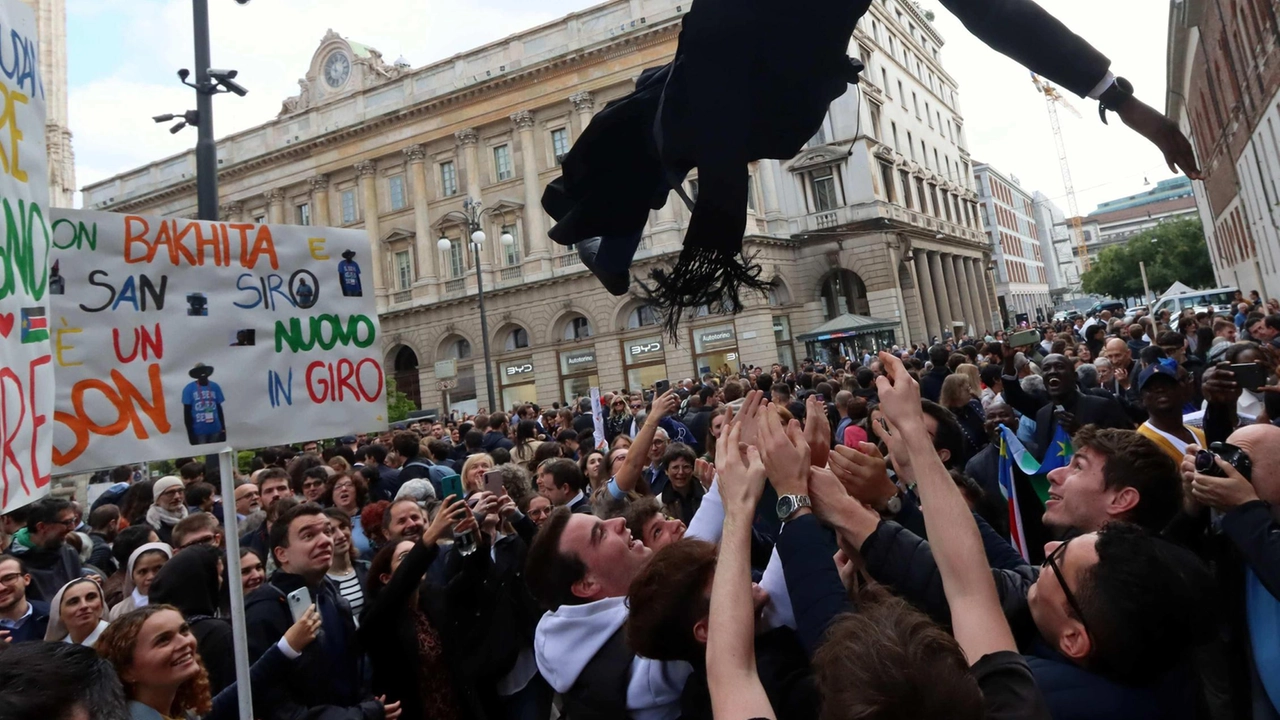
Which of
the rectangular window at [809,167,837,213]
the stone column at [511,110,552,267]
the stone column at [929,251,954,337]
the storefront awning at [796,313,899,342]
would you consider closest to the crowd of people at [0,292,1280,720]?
the storefront awning at [796,313,899,342]

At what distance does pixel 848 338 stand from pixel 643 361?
882cm

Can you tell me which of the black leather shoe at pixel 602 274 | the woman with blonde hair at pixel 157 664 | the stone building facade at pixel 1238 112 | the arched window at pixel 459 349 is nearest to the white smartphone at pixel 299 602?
the woman with blonde hair at pixel 157 664

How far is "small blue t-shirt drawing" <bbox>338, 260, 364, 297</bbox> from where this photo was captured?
3.72 m

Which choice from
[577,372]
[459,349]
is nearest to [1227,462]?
[577,372]

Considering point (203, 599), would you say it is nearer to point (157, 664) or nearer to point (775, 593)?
point (157, 664)

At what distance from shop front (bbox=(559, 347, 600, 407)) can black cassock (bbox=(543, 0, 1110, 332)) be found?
3222 cm

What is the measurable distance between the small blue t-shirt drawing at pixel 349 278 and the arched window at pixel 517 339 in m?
32.9

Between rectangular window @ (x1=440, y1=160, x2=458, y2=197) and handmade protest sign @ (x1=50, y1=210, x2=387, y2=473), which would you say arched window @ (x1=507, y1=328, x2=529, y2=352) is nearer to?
rectangular window @ (x1=440, y1=160, x2=458, y2=197)

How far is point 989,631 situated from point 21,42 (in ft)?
9.79

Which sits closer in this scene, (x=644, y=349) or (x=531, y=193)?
(x=644, y=349)

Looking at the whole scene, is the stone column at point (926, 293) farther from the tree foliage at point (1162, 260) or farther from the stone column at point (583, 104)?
the tree foliage at point (1162, 260)

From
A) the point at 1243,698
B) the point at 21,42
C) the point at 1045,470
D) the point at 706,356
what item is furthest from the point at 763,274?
the point at 706,356

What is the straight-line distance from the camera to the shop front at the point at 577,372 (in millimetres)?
34562

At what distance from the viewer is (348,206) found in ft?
129
